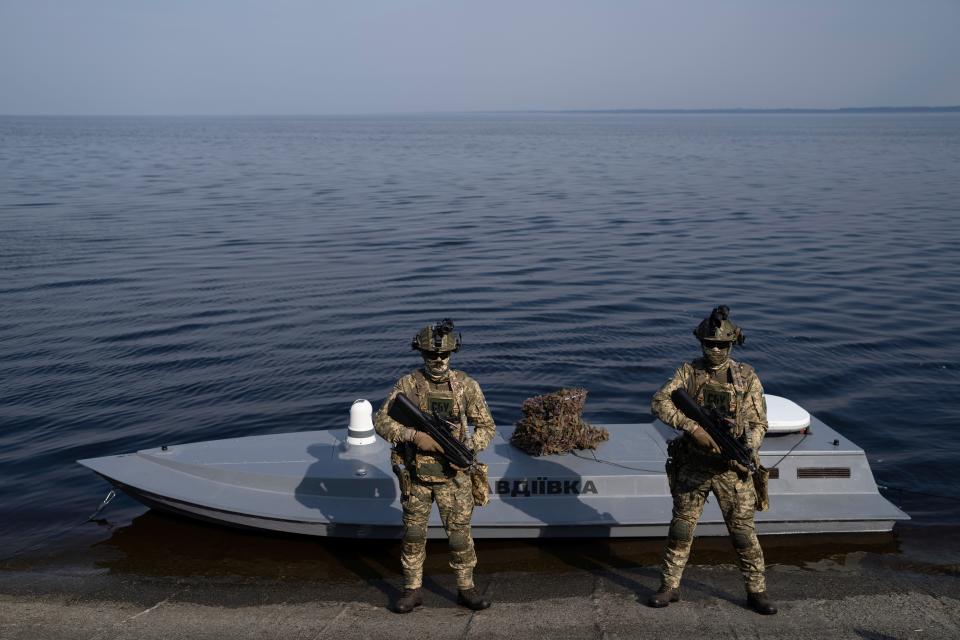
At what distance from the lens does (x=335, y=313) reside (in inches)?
881

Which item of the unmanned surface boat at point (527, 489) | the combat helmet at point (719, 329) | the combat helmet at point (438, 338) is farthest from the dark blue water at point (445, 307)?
the combat helmet at point (438, 338)

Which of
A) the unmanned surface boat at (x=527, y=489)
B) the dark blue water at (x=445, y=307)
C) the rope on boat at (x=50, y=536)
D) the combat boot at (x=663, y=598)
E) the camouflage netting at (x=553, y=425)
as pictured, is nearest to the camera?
the combat boot at (x=663, y=598)

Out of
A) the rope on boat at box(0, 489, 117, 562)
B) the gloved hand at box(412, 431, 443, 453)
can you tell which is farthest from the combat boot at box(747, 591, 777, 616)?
the rope on boat at box(0, 489, 117, 562)

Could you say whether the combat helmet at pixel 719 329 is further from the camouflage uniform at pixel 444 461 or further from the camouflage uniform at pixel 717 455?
the camouflage uniform at pixel 444 461

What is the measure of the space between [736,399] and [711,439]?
48 centimetres

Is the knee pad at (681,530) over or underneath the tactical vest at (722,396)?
underneath

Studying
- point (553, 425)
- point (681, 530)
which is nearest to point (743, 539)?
point (681, 530)

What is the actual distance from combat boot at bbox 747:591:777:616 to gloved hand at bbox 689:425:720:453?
1689 millimetres

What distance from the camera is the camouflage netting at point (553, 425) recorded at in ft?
33.3

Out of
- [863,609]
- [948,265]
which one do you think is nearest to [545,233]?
[948,265]

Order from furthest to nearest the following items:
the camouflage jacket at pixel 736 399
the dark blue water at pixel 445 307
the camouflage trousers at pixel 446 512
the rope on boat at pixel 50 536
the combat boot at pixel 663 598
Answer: the dark blue water at pixel 445 307 < the rope on boat at pixel 50 536 < the combat boot at pixel 663 598 < the camouflage trousers at pixel 446 512 < the camouflage jacket at pixel 736 399

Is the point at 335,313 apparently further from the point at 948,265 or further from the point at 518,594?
the point at 948,265

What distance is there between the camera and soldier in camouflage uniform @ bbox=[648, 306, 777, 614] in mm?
7305

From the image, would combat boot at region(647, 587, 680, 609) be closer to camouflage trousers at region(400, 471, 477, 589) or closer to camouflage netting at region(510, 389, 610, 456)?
camouflage trousers at region(400, 471, 477, 589)
